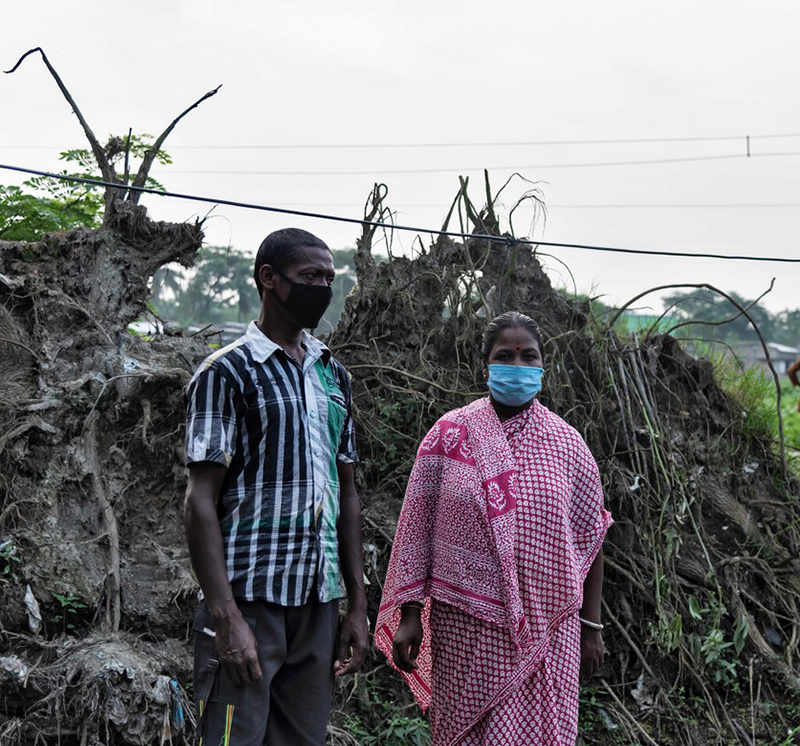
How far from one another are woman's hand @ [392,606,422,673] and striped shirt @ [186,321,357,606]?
1.49ft

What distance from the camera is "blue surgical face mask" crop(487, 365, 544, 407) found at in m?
2.71

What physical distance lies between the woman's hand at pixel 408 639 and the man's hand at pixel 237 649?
663 mm

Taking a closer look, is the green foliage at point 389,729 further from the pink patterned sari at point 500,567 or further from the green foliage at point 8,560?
the green foliage at point 8,560

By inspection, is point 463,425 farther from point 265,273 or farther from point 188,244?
point 188,244

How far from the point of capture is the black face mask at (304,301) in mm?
2350

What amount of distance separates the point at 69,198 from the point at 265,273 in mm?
3745

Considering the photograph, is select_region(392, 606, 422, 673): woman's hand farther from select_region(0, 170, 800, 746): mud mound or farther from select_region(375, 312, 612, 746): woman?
select_region(0, 170, 800, 746): mud mound

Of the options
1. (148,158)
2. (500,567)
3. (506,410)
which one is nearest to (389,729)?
(500,567)

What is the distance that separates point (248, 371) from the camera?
2.23 metres

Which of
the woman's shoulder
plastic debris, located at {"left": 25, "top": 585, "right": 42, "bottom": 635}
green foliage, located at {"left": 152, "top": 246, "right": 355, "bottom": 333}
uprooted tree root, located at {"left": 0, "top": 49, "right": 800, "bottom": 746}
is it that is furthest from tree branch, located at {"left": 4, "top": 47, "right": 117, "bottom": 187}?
green foliage, located at {"left": 152, "top": 246, "right": 355, "bottom": 333}

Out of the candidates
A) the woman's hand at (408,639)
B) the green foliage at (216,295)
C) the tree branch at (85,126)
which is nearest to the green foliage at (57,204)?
the tree branch at (85,126)

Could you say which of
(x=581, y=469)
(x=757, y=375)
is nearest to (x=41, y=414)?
(x=581, y=469)

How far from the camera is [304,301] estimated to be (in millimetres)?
2357

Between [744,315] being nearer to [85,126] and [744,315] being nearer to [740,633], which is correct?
[740,633]
